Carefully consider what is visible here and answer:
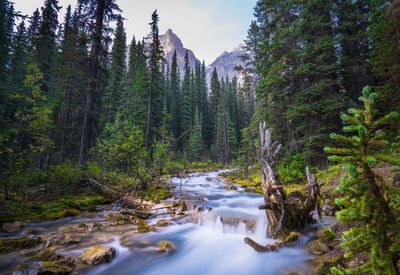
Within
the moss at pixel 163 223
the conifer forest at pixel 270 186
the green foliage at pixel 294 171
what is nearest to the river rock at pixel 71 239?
the conifer forest at pixel 270 186

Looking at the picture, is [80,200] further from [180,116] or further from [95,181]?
[180,116]

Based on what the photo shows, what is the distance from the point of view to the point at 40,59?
26.6 m

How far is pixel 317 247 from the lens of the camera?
615cm

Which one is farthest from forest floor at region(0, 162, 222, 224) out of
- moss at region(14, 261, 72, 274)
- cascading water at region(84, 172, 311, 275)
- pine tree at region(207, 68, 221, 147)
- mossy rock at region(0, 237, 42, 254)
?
pine tree at region(207, 68, 221, 147)

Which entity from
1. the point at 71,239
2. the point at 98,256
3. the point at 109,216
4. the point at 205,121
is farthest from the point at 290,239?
the point at 205,121

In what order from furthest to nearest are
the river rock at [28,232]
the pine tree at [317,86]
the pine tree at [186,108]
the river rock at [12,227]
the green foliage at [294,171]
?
1. the pine tree at [186,108]
2. the green foliage at [294,171]
3. the pine tree at [317,86]
4. the river rock at [12,227]
5. the river rock at [28,232]

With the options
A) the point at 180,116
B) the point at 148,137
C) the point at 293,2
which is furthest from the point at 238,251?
the point at 180,116

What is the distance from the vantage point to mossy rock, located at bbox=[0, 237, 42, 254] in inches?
246

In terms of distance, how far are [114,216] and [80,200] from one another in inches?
119

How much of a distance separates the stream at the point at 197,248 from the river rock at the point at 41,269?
0.54 meters

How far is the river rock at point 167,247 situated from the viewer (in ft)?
23.1

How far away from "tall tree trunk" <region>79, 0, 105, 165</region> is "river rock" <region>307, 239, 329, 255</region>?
12818 mm

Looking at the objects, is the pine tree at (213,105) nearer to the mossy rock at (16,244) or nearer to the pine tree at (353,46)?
the pine tree at (353,46)

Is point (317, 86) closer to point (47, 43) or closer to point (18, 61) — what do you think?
point (18, 61)
